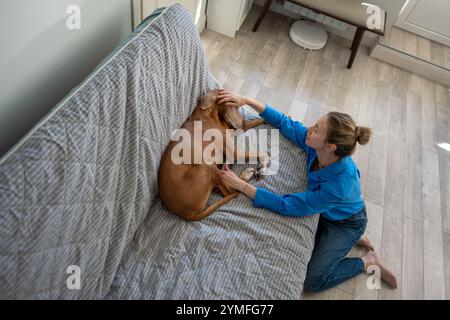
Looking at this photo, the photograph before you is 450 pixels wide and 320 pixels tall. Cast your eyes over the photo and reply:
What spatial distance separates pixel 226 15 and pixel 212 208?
205 centimetres

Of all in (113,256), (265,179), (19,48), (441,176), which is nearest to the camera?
(19,48)

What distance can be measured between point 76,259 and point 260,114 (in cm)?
123

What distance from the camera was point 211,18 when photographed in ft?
9.76

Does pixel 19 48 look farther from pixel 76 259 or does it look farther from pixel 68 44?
pixel 76 259

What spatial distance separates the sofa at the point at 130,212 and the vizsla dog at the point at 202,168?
0.05 metres

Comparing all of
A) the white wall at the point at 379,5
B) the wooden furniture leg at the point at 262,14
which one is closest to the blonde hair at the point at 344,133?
the wooden furniture leg at the point at 262,14

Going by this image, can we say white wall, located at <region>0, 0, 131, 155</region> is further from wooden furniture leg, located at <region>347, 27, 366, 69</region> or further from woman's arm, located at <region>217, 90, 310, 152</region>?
wooden furniture leg, located at <region>347, 27, 366, 69</region>

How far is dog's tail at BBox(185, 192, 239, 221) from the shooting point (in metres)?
1.47

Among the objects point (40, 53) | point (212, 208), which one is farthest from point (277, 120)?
point (40, 53)

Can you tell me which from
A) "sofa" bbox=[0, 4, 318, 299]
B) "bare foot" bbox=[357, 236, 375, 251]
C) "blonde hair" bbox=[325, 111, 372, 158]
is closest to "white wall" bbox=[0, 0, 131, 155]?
"sofa" bbox=[0, 4, 318, 299]

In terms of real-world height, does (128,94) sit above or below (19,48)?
below

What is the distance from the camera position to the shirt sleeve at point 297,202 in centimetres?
147

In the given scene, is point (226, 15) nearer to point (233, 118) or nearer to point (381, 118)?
point (233, 118)
